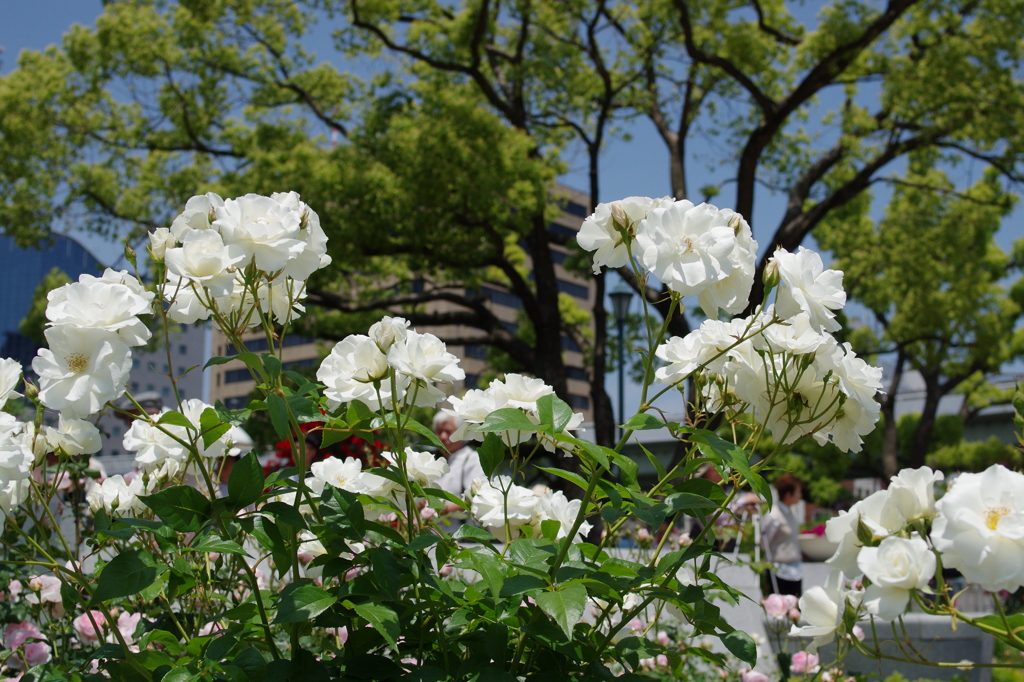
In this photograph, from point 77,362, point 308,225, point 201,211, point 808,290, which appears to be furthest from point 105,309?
point 808,290

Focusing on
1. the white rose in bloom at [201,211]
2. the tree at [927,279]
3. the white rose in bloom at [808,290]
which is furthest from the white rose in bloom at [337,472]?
the tree at [927,279]

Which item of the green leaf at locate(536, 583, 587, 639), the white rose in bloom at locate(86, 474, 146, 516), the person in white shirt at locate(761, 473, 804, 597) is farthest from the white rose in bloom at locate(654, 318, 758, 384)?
the person in white shirt at locate(761, 473, 804, 597)

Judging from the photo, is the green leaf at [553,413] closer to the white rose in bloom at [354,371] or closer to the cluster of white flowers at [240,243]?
the white rose in bloom at [354,371]

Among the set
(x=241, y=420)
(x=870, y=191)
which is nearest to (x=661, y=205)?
(x=241, y=420)

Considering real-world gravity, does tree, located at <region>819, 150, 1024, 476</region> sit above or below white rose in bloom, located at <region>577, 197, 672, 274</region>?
above

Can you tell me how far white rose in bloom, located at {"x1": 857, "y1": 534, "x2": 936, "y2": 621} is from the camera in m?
0.83

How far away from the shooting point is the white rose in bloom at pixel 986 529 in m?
0.76

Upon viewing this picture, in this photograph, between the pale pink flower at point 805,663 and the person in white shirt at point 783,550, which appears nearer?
the pale pink flower at point 805,663

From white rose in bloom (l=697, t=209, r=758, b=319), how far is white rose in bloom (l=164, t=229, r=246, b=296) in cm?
60

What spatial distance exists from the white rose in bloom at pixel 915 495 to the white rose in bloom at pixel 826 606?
0.21 m

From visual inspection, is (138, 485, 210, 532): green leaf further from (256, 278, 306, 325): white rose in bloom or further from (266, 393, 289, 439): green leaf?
(256, 278, 306, 325): white rose in bloom

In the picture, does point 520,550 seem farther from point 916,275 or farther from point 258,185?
point 916,275

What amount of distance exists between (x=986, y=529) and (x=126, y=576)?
92 centimetres

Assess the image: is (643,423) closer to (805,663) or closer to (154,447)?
(154,447)
